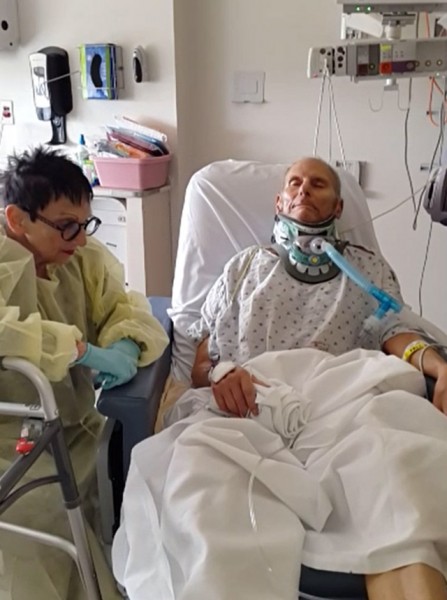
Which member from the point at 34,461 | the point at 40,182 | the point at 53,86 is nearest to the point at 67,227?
the point at 40,182

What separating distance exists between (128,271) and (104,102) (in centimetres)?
73

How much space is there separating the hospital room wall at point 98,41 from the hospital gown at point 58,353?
1.31 meters

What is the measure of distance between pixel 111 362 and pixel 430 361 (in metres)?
0.70

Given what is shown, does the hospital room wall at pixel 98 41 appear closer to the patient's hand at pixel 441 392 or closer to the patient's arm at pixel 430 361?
the patient's arm at pixel 430 361

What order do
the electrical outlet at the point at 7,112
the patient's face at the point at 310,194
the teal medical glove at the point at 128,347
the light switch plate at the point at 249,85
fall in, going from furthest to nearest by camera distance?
the electrical outlet at the point at 7,112 < the light switch plate at the point at 249,85 < the patient's face at the point at 310,194 < the teal medical glove at the point at 128,347

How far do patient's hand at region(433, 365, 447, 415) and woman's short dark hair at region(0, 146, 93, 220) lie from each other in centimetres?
83

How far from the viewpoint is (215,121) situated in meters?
2.73

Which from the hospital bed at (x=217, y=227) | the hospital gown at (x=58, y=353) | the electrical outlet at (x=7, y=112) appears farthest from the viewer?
the electrical outlet at (x=7, y=112)

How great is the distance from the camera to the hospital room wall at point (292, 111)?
8.21 ft

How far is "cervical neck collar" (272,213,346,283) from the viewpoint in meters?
1.67

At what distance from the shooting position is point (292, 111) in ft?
8.58

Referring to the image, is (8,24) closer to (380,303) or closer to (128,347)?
(128,347)

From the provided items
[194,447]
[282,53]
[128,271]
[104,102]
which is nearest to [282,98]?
[282,53]

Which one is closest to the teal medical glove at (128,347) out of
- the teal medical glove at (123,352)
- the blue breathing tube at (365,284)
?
the teal medical glove at (123,352)
